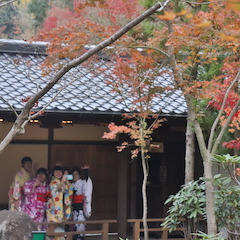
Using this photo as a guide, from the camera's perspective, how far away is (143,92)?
792 cm

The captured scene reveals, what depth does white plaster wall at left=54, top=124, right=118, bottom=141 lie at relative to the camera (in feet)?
33.7

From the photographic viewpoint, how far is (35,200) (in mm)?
8945

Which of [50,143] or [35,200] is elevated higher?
[50,143]

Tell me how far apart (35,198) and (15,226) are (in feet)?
5.81

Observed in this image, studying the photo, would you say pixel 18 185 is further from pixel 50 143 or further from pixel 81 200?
pixel 50 143

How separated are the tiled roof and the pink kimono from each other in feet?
5.51

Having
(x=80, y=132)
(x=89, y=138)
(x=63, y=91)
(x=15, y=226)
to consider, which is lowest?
(x=15, y=226)

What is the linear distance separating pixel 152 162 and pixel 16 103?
434cm

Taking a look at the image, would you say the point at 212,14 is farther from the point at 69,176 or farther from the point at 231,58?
the point at 69,176

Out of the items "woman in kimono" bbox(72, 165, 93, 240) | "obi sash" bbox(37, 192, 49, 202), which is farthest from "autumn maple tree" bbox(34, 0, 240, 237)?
"obi sash" bbox(37, 192, 49, 202)

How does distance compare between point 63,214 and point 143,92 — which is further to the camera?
point 63,214

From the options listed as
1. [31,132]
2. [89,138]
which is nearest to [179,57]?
[89,138]

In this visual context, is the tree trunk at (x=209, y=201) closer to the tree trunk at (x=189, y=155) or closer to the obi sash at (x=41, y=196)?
the tree trunk at (x=189, y=155)

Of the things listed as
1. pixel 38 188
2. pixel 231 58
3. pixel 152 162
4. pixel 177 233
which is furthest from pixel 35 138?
pixel 231 58
